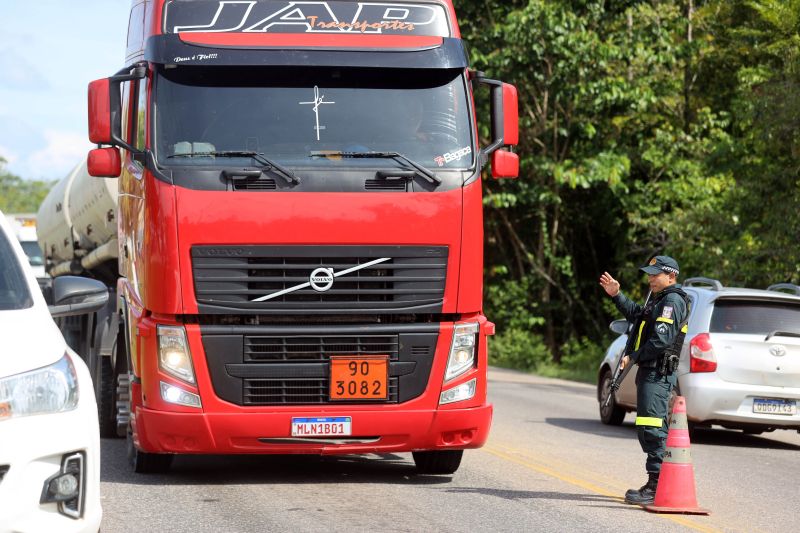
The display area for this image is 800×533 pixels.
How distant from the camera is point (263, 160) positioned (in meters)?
9.48

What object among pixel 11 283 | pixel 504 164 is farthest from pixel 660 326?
pixel 11 283

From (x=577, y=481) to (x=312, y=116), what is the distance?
3.58 metres

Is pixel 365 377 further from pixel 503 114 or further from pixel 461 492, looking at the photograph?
pixel 503 114

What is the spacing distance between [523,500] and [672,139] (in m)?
24.2

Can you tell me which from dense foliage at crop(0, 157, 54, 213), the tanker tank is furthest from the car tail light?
dense foliage at crop(0, 157, 54, 213)

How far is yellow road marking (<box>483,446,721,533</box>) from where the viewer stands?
8734 millimetres

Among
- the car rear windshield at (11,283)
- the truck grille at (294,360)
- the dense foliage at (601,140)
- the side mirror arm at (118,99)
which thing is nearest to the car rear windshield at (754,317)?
the truck grille at (294,360)

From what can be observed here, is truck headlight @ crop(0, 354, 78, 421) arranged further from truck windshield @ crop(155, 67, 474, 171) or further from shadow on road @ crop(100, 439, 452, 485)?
shadow on road @ crop(100, 439, 452, 485)

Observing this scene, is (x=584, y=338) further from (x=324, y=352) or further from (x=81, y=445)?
(x=81, y=445)

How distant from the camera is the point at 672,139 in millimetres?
32594

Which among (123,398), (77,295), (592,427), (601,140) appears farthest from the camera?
(601,140)

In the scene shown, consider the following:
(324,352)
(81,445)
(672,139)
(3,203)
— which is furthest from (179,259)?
(3,203)

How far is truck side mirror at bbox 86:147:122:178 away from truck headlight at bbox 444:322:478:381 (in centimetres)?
286

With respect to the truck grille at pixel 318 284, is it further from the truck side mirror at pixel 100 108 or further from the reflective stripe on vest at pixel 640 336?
the reflective stripe on vest at pixel 640 336
